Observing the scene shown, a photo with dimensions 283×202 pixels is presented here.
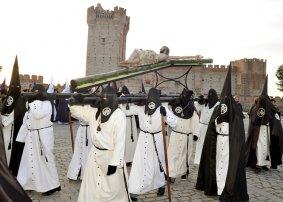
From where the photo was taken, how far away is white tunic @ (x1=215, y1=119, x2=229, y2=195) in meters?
5.79

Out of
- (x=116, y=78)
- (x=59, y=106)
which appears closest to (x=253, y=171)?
(x=116, y=78)

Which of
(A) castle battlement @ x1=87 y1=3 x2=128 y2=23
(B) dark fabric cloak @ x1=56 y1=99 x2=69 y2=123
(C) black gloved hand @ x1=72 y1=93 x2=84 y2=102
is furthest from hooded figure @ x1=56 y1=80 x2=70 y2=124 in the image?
(A) castle battlement @ x1=87 y1=3 x2=128 y2=23

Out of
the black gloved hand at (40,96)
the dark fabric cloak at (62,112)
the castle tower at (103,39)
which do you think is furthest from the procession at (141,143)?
the castle tower at (103,39)

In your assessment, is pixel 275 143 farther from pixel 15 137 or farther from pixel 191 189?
pixel 15 137

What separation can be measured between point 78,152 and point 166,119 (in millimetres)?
2116

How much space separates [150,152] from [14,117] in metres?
2.58

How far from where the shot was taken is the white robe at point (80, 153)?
20.6ft

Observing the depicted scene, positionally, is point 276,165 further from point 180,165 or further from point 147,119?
point 147,119

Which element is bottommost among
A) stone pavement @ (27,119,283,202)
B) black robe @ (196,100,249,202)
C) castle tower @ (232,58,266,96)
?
stone pavement @ (27,119,283,202)

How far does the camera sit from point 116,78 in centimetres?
468

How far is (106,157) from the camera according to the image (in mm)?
4305

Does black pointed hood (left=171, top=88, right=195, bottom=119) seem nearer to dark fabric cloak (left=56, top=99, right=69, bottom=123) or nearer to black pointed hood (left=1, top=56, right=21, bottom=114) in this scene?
black pointed hood (left=1, top=56, right=21, bottom=114)

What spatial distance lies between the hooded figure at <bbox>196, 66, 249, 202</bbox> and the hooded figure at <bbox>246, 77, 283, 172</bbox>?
2543 mm

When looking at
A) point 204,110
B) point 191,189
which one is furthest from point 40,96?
point 204,110
